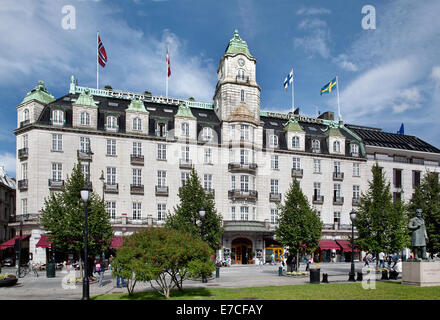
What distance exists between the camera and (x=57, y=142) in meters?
45.2

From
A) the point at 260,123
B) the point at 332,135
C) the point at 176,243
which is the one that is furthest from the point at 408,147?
the point at 176,243

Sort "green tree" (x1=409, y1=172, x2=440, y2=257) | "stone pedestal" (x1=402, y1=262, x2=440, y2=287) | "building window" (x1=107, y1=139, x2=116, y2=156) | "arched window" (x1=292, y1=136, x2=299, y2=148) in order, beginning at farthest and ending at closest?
"arched window" (x1=292, y1=136, x2=299, y2=148) → "building window" (x1=107, y1=139, x2=116, y2=156) → "green tree" (x1=409, y1=172, x2=440, y2=257) → "stone pedestal" (x1=402, y1=262, x2=440, y2=287)

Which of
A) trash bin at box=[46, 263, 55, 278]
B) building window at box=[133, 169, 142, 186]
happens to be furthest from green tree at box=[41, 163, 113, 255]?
building window at box=[133, 169, 142, 186]

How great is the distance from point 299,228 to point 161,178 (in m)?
20.5

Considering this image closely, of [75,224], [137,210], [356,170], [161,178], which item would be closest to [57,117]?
[161,178]

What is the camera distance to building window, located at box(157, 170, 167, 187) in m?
48.6

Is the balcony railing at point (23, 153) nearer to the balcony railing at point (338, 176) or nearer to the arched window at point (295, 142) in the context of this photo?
the arched window at point (295, 142)

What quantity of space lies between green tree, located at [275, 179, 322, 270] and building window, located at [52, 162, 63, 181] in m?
25.3

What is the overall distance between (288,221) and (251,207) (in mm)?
16046

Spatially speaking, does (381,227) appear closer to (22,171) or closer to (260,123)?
(260,123)

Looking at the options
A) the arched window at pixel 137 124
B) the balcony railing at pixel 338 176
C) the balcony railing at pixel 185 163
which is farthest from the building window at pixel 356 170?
the arched window at pixel 137 124

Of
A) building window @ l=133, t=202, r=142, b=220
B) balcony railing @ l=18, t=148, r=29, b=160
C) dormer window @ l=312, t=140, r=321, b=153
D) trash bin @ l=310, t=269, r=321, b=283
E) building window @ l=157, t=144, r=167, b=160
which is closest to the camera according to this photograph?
trash bin @ l=310, t=269, r=321, b=283

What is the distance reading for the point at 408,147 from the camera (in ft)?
206

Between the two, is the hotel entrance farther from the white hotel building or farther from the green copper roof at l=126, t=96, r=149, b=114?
the green copper roof at l=126, t=96, r=149, b=114
